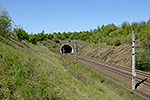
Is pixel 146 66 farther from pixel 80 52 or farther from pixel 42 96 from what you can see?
pixel 80 52

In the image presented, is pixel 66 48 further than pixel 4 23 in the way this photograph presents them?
Yes

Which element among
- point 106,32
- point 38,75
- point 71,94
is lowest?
point 71,94

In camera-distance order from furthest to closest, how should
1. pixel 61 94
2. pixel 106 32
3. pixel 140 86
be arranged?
1. pixel 106 32
2. pixel 140 86
3. pixel 61 94

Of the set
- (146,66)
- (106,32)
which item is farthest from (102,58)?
(106,32)

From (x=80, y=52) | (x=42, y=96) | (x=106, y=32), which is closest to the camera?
(x=42, y=96)

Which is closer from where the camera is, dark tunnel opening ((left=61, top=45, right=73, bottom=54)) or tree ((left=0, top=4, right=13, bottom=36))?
tree ((left=0, top=4, right=13, bottom=36))

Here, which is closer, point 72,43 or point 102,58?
point 102,58

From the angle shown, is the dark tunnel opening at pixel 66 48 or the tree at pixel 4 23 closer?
the tree at pixel 4 23

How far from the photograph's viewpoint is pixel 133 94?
13.5 m

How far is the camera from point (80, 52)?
6412cm

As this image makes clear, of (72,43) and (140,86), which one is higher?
(72,43)

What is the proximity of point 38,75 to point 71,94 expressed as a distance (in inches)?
100

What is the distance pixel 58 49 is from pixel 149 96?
5434 centimetres

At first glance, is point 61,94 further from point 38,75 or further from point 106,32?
point 106,32
